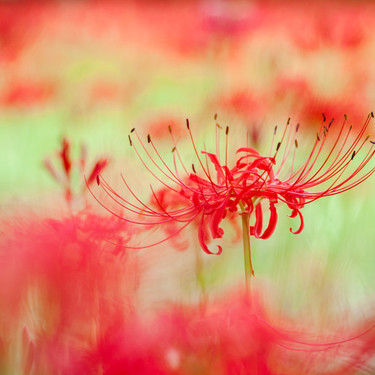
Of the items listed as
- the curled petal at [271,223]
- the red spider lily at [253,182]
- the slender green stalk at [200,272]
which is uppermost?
the red spider lily at [253,182]

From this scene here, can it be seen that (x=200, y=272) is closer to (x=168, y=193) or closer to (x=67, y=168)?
(x=168, y=193)

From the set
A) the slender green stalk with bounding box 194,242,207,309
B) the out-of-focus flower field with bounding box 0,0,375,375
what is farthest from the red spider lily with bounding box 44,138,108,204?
the slender green stalk with bounding box 194,242,207,309

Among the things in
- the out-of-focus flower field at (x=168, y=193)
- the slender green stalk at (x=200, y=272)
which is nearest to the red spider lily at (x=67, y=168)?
the out-of-focus flower field at (x=168, y=193)

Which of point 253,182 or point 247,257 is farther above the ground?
point 253,182

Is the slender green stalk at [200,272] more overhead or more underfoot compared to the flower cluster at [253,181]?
more underfoot

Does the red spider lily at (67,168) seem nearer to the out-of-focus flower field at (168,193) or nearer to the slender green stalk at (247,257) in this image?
the out-of-focus flower field at (168,193)

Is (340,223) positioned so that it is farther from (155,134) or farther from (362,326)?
(155,134)

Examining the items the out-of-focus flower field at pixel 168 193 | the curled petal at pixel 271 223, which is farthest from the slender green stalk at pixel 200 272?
the curled petal at pixel 271 223

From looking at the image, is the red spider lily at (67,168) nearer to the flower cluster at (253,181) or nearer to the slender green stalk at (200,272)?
the flower cluster at (253,181)

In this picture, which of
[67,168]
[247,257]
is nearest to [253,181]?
[247,257]
